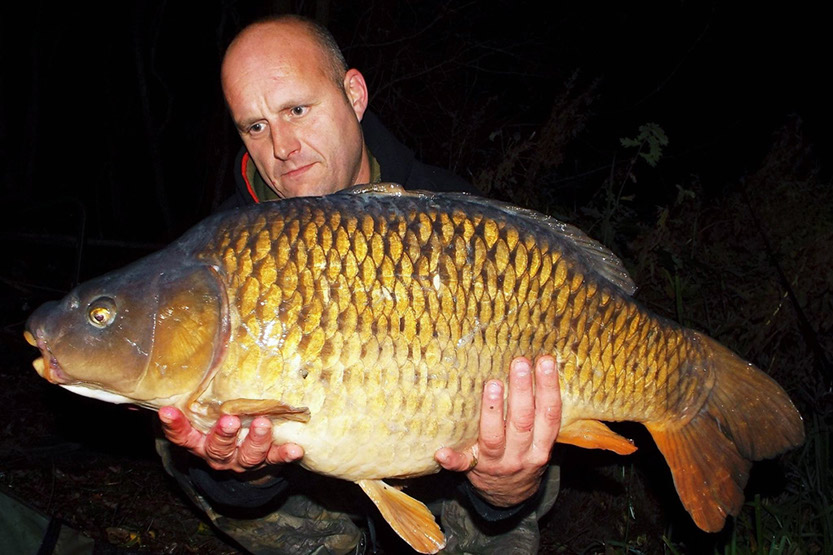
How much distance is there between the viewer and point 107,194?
847 cm

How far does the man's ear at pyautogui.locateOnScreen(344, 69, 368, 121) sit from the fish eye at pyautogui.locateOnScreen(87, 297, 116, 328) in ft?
3.46

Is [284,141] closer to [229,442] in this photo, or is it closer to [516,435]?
[229,442]

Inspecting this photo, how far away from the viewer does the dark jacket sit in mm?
1803

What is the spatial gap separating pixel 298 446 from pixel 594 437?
2.01ft

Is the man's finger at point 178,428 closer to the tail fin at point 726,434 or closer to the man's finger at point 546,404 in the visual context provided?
the man's finger at point 546,404

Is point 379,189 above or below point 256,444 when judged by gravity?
above

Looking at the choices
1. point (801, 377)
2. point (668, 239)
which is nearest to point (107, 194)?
point (668, 239)

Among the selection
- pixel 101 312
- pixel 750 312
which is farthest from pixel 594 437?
Answer: pixel 750 312

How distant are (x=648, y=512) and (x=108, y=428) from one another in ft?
7.53

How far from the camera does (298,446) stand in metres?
1.32

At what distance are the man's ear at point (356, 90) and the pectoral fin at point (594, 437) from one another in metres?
1.16

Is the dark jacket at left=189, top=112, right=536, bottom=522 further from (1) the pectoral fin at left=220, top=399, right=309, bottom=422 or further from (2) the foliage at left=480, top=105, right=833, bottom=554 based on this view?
(2) the foliage at left=480, top=105, right=833, bottom=554

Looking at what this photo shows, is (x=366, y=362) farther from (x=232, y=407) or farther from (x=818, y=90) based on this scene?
(x=818, y=90)

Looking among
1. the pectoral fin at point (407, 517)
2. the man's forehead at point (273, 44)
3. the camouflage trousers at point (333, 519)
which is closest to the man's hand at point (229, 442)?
the pectoral fin at point (407, 517)
